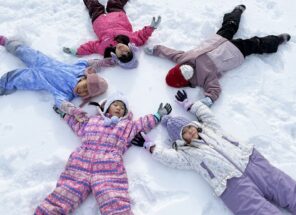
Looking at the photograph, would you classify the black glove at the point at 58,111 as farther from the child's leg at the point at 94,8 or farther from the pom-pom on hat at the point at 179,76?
the child's leg at the point at 94,8

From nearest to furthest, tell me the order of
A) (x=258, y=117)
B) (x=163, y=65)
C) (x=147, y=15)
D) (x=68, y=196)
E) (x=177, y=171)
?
(x=68, y=196) < (x=177, y=171) < (x=258, y=117) < (x=163, y=65) < (x=147, y=15)

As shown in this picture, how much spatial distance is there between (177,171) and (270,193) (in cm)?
65

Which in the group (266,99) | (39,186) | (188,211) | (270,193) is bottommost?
(39,186)

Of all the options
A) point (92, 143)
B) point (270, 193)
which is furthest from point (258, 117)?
point (92, 143)

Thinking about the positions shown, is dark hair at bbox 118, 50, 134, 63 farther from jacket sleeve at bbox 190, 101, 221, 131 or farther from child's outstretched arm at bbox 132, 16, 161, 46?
jacket sleeve at bbox 190, 101, 221, 131

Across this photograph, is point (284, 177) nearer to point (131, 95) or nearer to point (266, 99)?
point (266, 99)

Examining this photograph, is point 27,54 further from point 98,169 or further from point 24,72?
point 98,169

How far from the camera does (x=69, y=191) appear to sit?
269 cm

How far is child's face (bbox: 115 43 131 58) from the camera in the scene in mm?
3393

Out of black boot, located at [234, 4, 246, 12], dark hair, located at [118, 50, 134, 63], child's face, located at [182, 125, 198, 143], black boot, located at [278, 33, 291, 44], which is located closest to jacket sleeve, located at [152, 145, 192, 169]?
child's face, located at [182, 125, 198, 143]

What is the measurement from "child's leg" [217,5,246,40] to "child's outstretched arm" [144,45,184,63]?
0.45 meters

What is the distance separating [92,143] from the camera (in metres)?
2.93

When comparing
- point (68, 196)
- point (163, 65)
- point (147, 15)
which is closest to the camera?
point (68, 196)

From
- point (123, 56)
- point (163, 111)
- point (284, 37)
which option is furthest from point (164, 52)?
point (284, 37)
